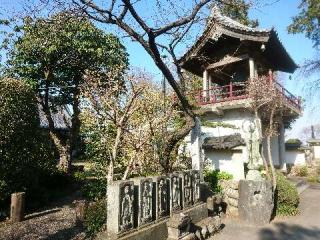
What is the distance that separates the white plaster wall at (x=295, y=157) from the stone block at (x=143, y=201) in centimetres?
2283

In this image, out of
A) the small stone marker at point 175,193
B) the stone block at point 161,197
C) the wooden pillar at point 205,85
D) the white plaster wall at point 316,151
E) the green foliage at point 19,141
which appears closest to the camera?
the stone block at point 161,197

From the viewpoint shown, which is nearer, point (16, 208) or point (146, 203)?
point (146, 203)

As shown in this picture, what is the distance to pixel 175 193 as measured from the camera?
8500 mm

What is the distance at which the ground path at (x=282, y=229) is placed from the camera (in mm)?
8828

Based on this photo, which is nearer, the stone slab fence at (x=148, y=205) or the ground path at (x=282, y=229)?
the stone slab fence at (x=148, y=205)

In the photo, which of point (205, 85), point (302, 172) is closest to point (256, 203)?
point (205, 85)

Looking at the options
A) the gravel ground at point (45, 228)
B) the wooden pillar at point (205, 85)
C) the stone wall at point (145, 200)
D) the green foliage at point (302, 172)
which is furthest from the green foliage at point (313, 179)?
the gravel ground at point (45, 228)

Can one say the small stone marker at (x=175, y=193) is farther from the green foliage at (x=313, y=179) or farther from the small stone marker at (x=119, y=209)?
the green foliage at (x=313, y=179)

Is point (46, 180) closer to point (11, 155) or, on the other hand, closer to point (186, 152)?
point (11, 155)

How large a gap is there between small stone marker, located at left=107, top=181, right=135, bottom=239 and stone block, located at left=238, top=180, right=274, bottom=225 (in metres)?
5.14

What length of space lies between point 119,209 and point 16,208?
5.32 metres

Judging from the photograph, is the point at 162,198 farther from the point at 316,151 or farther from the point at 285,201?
the point at 316,151

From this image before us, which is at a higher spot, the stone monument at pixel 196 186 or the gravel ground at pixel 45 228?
the stone monument at pixel 196 186

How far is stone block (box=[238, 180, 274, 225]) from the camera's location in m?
10.2
